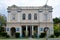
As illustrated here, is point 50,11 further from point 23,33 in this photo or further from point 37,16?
point 23,33

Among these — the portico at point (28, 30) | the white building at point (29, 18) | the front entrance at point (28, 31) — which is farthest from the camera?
the white building at point (29, 18)

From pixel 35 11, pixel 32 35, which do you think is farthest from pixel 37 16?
pixel 32 35

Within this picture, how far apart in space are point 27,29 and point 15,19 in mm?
A: 3643

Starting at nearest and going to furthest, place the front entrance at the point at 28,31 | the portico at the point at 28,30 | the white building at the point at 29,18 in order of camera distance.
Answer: the portico at the point at 28,30, the front entrance at the point at 28,31, the white building at the point at 29,18

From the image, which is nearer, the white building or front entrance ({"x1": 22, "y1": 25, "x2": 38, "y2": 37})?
front entrance ({"x1": 22, "y1": 25, "x2": 38, "y2": 37})

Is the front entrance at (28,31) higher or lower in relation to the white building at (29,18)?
lower

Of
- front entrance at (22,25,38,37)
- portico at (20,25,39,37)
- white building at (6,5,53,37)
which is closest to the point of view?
portico at (20,25,39,37)

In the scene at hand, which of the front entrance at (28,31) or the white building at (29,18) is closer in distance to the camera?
the front entrance at (28,31)

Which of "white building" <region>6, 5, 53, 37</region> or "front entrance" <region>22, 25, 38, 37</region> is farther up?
"white building" <region>6, 5, 53, 37</region>

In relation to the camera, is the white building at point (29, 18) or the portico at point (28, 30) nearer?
the portico at point (28, 30)

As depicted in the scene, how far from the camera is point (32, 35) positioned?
48219mm

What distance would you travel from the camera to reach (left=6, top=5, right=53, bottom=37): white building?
49.9m

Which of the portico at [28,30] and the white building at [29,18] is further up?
the white building at [29,18]

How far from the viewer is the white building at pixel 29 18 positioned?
4994cm
